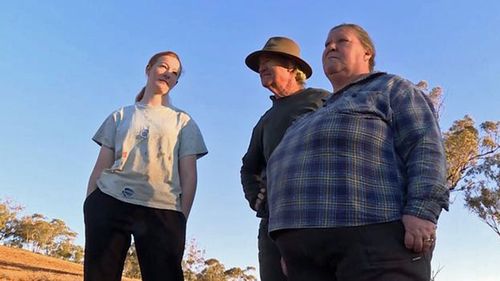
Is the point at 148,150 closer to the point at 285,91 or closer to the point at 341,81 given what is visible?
the point at 285,91

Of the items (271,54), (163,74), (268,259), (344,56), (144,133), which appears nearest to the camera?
(344,56)

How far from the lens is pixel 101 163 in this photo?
11.7ft

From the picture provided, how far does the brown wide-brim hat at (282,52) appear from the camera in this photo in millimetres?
3574

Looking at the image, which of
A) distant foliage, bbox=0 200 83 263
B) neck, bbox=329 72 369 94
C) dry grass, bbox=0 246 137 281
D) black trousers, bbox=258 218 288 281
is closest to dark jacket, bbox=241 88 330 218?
black trousers, bbox=258 218 288 281

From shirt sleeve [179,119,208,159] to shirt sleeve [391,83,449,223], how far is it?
157 cm

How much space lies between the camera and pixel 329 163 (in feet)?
7.31

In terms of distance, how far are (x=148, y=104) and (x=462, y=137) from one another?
60.2 feet

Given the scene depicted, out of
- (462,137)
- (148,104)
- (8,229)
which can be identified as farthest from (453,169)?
(8,229)

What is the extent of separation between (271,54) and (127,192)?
1.30 metres

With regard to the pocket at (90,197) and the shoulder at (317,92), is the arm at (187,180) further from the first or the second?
the shoulder at (317,92)

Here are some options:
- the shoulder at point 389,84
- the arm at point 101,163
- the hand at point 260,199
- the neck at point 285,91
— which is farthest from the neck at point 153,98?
the shoulder at point 389,84

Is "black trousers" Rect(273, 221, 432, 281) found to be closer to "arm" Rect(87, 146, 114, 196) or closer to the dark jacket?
the dark jacket

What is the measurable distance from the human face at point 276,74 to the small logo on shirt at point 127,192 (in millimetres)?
1102

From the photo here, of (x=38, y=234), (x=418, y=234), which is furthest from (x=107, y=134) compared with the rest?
(x=38, y=234)
